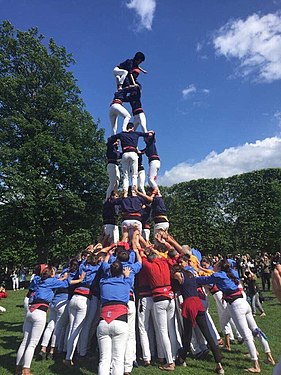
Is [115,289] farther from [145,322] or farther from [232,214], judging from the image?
[232,214]

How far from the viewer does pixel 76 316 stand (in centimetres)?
748

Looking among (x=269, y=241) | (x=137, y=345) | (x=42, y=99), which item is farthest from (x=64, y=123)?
(x=269, y=241)

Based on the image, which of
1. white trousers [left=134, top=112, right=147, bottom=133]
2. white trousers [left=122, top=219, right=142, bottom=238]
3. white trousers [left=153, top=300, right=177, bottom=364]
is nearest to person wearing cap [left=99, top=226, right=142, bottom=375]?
white trousers [left=153, top=300, right=177, bottom=364]

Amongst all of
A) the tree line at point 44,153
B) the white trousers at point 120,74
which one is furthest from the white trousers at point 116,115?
the tree line at point 44,153

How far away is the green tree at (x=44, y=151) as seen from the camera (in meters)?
23.0

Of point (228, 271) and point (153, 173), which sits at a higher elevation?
point (153, 173)

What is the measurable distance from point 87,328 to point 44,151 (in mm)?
17986

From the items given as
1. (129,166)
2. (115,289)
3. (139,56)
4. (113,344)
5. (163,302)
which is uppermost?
(139,56)

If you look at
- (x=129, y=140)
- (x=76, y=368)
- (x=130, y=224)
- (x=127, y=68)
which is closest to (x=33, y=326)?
(x=76, y=368)

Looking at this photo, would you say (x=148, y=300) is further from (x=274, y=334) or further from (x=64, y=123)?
(x=64, y=123)

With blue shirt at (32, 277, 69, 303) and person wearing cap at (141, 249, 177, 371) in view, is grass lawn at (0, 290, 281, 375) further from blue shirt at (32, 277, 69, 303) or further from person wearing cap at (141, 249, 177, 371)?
blue shirt at (32, 277, 69, 303)

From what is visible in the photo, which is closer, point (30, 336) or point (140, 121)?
point (30, 336)

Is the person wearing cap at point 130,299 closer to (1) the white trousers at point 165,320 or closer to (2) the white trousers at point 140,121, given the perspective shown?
(1) the white trousers at point 165,320

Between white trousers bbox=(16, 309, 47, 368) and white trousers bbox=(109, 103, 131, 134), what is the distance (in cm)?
692
